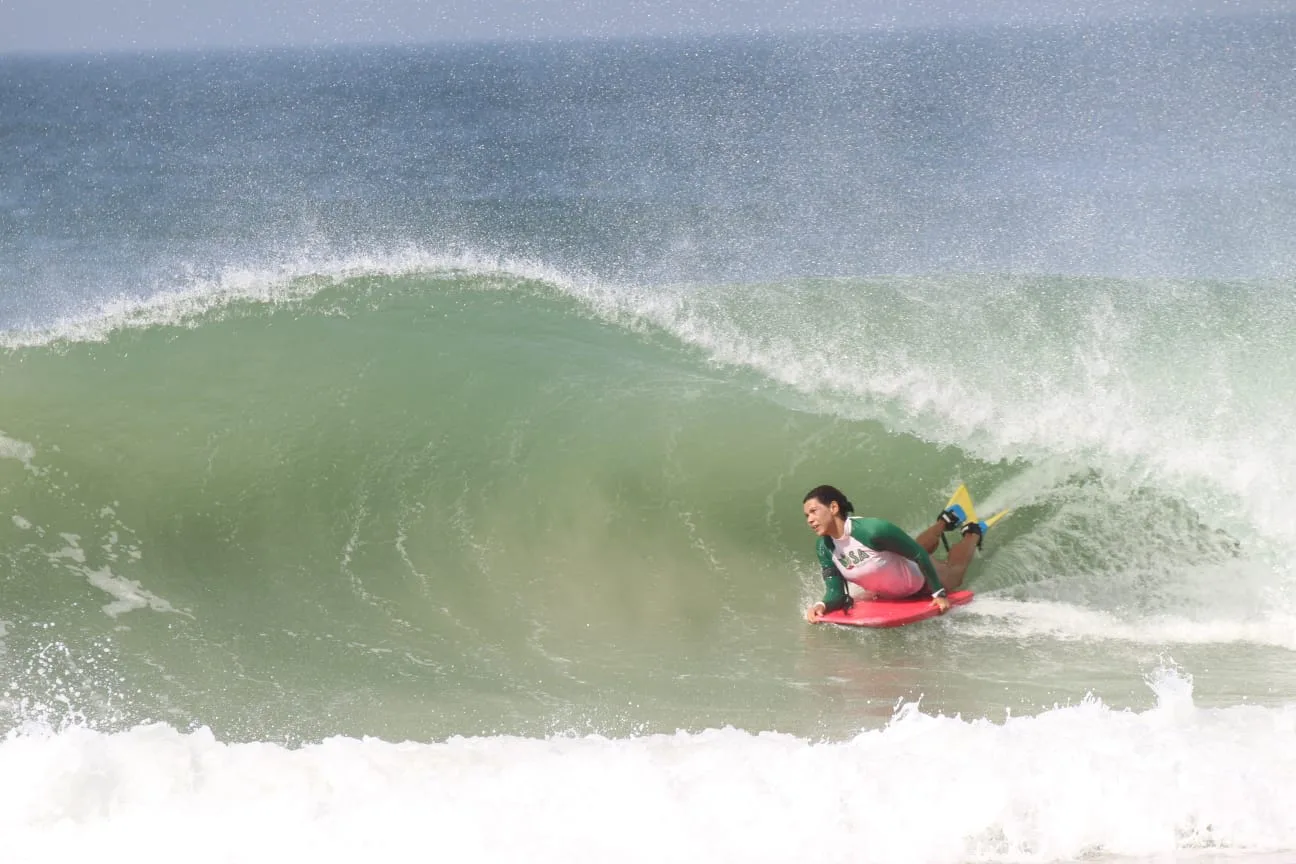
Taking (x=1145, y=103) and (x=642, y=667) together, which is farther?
(x=1145, y=103)

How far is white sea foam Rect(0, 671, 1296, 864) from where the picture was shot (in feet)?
16.0

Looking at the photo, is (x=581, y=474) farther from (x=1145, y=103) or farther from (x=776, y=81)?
(x=776, y=81)

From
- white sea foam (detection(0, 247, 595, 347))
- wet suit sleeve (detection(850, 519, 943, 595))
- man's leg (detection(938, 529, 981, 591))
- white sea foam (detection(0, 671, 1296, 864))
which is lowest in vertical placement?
white sea foam (detection(0, 671, 1296, 864))

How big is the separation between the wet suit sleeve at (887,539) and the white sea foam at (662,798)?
72.5 inches

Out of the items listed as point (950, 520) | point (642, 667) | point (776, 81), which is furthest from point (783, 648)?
point (776, 81)

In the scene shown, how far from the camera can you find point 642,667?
7027mm

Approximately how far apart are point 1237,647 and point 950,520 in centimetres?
175

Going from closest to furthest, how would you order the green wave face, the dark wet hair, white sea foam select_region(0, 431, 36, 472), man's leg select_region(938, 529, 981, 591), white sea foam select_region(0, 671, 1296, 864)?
1. white sea foam select_region(0, 671, 1296, 864)
2. the green wave face
3. the dark wet hair
4. man's leg select_region(938, 529, 981, 591)
5. white sea foam select_region(0, 431, 36, 472)

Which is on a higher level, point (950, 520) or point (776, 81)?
point (776, 81)

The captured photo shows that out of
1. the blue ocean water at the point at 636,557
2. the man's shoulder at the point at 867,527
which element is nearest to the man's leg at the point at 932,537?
the blue ocean water at the point at 636,557

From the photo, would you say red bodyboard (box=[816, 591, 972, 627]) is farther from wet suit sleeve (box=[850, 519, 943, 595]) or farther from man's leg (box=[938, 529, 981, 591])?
man's leg (box=[938, 529, 981, 591])

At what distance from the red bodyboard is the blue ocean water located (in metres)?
0.12

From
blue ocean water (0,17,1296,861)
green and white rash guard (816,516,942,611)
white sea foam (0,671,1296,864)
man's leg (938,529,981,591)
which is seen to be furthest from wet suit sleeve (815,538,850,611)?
white sea foam (0,671,1296,864)

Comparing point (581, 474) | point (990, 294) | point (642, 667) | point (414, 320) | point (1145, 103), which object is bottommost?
point (642, 667)
